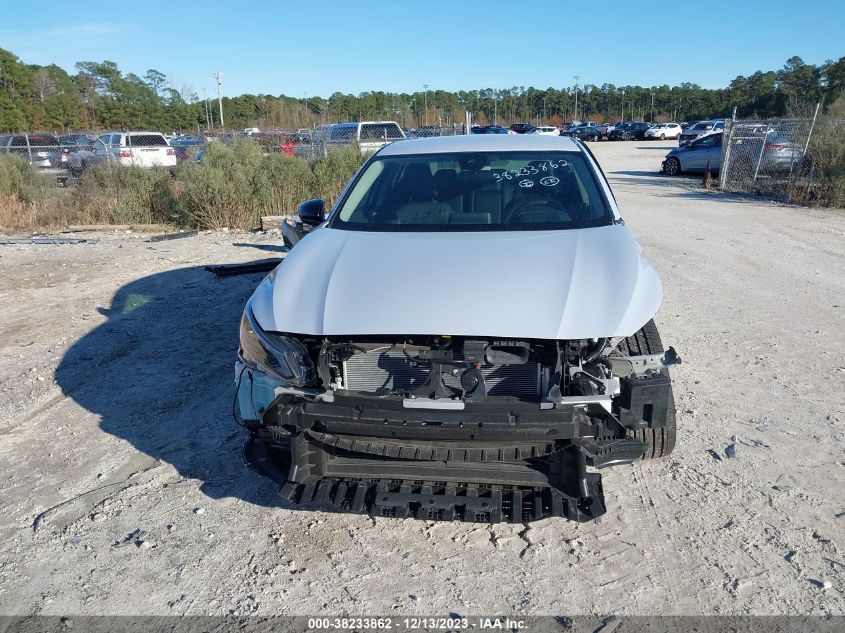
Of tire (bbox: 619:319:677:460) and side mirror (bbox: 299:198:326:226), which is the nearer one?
tire (bbox: 619:319:677:460)

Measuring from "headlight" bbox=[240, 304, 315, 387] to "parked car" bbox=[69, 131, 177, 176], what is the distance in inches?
611

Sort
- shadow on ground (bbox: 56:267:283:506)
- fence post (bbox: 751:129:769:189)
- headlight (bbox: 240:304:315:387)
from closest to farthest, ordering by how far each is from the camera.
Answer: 1. headlight (bbox: 240:304:315:387)
2. shadow on ground (bbox: 56:267:283:506)
3. fence post (bbox: 751:129:769:189)

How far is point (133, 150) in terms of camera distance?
61.1 feet

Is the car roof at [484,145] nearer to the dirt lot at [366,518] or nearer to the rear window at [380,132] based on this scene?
the dirt lot at [366,518]

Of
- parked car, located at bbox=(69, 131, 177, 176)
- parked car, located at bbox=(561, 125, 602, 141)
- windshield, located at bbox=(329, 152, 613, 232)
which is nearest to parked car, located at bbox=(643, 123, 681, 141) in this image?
parked car, located at bbox=(561, 125, 602, 141)

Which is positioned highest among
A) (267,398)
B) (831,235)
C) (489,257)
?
(489,257)

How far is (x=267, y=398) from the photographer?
317 centimetres

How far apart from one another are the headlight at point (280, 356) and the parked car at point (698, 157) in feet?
66.6

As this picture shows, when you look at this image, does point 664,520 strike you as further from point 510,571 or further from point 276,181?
point 276,181

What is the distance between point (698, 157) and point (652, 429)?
20692mm

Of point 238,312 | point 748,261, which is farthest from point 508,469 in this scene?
point 748,261

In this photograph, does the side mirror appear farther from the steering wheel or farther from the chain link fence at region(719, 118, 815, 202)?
the chain link fence at region(719, 118, 815, 202)

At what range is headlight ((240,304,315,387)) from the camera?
307 cm

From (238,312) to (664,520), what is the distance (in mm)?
4967
